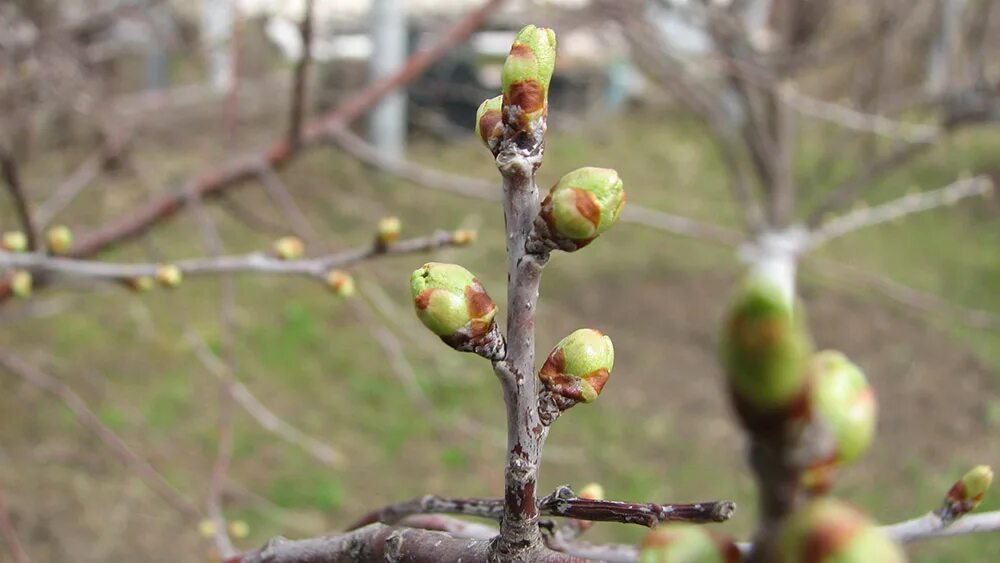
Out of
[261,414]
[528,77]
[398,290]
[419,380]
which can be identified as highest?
[398,290]

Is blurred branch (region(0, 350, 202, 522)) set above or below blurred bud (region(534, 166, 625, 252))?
above

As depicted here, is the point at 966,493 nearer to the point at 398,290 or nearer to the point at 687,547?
the point at 687,547

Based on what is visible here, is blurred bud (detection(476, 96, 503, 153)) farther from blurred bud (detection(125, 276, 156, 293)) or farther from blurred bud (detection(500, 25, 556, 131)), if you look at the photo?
blurred bud (detection(125, 276, 156, 293))

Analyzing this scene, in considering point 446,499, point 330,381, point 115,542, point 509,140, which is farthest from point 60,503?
point 509,140

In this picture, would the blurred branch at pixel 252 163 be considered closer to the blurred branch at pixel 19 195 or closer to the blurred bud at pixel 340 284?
the blurred branch at pixel 19 195

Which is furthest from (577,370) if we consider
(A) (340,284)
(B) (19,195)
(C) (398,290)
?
(C) (398,290)

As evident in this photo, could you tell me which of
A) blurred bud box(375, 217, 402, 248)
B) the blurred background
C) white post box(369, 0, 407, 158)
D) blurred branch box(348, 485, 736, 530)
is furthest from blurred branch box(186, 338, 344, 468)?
white post box(369, 0, 407, 158)
